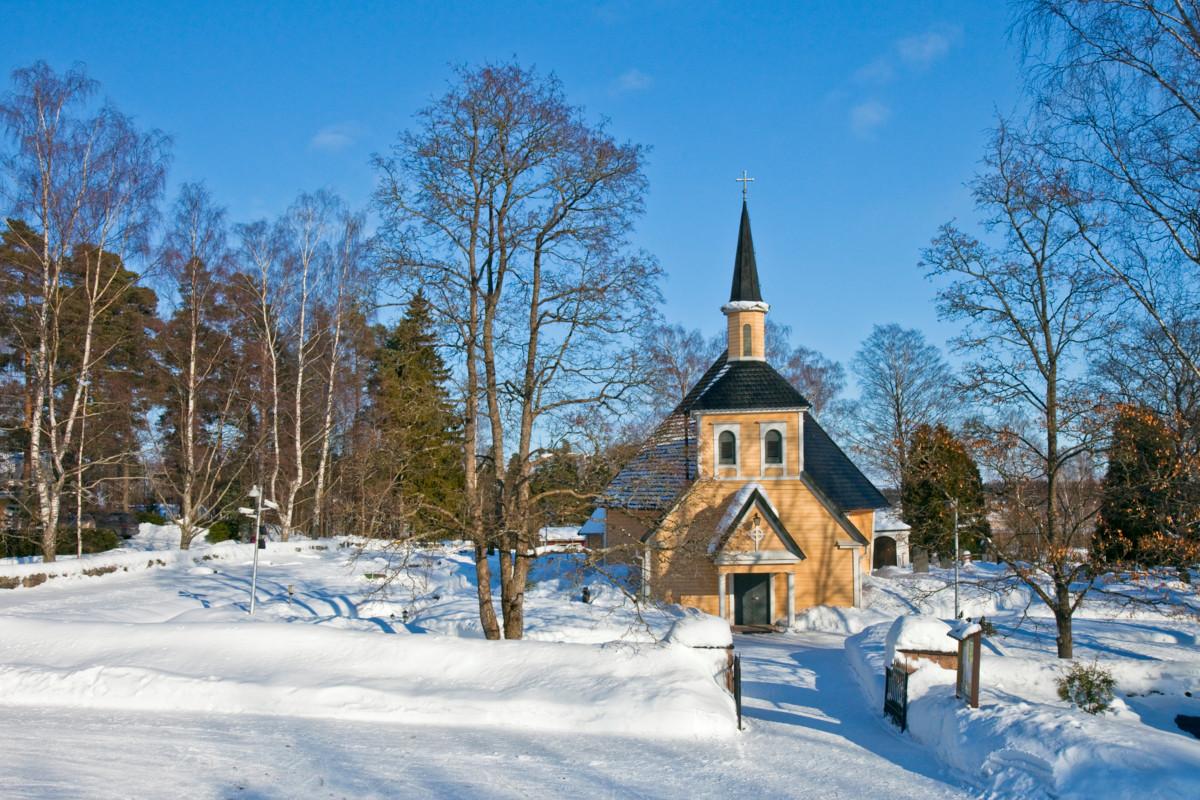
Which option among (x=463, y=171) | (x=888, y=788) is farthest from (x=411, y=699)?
(x=463, y=171)

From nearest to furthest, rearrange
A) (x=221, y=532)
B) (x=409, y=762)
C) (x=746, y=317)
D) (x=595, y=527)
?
1. (x=409, y=762)
2. (x=746, y=317)
3. (x=595, y=527)
4. (x=221, y=532)

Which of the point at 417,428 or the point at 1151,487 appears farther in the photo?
the point at 417,428

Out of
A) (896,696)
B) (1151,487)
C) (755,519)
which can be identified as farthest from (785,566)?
(896,696)

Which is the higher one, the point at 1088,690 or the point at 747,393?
the point at 747,393

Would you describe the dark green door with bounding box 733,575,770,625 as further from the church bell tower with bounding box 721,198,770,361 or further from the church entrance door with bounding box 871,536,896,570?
the church entrance door with bounding box 871,536,896,570

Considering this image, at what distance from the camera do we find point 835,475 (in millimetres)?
29094

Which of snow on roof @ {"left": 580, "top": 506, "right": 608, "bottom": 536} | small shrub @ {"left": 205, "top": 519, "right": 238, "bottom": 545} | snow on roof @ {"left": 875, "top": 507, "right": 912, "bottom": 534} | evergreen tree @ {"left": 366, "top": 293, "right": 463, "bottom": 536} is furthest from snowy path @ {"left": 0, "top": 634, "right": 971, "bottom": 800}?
snow on roof @ {"left": 875, "top": 507, "right": 912, "bottom": 534}

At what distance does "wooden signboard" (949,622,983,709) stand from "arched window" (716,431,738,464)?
15.0m

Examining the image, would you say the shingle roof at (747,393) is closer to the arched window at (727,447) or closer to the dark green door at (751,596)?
the arched window at (727,447)

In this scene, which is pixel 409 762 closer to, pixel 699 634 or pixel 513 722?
pixel 513 722

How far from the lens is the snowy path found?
7.58 m

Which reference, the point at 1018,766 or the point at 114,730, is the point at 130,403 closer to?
the point at 114,730

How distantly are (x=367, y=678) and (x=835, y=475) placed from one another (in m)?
20.7

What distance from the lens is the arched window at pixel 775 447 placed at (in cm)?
2570
